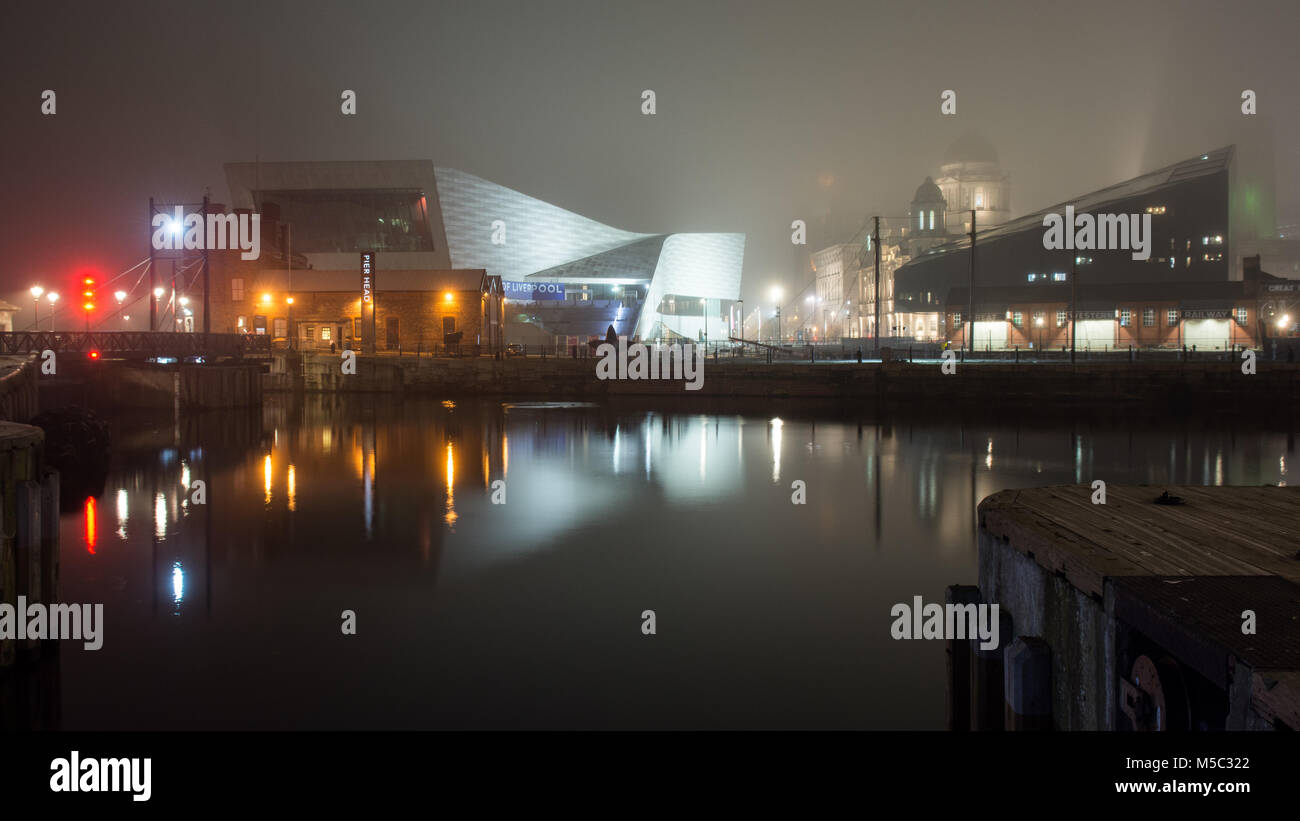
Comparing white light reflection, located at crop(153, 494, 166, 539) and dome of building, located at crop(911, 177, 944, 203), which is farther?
dome of building, located at crop(911, 177, 944, 203)

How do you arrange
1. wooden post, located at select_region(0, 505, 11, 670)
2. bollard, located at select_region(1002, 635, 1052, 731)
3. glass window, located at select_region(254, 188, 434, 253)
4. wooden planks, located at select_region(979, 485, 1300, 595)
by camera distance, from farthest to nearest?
glass window, located at select_region(254, 188, 434, 253) → wooden post, located at select_region(0, 505, 11, 670) → bollard, located at select_region(1002, 635, 1052, 731) → wooden planks, located at select_region(979, 485, 1300, 595)

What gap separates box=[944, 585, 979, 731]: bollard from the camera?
7.77 meters

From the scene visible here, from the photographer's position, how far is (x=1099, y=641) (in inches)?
248

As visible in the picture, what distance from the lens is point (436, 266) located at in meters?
79.7

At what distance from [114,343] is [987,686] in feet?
134

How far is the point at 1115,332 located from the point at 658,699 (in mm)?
63606

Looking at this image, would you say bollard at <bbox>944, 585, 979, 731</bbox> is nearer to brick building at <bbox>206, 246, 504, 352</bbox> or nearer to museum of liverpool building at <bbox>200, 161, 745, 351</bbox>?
museum of liverpool building at <bbox>200, 161, 745, 351</bbox>

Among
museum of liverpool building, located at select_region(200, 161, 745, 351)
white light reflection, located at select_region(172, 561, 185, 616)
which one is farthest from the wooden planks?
museum of liverpool building, located at select_region(200, 161, 745, 351)

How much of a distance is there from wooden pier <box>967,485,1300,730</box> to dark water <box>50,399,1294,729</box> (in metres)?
1.93

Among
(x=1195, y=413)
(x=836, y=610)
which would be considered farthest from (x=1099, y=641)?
(x=1195, y=413)

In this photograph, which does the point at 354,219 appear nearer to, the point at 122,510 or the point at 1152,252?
the point at 122,510

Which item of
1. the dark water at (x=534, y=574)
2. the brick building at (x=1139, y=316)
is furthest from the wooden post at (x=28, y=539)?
the brick building at (x=1139, y=316)
